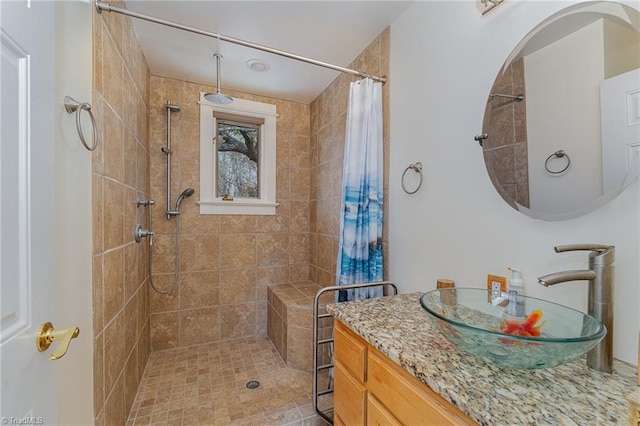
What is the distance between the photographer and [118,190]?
1423 millimetres

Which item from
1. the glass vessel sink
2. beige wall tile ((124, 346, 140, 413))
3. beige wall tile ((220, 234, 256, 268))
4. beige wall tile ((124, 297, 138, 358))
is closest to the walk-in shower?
beige wall tile ((220, 234, 256, 268))

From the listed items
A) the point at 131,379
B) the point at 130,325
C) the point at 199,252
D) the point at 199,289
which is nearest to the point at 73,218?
the point at 130,325

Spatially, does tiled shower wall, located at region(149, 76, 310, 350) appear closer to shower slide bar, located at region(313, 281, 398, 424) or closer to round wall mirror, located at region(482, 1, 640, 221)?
shower slide bar, located at region(313, 281, 398, 424)

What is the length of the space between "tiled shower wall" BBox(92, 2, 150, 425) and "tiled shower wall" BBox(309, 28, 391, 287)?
1.50m

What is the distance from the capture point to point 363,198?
169cm

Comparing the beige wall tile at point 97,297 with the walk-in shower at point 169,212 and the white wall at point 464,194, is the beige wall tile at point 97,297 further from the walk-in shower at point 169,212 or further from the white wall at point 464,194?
the white wall at point 464,194

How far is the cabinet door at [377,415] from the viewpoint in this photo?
83 cm

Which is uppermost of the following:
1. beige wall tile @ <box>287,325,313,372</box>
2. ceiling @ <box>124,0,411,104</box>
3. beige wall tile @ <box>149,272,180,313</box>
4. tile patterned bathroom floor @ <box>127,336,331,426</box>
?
ceiling @ <box>124,0,411,104</box>

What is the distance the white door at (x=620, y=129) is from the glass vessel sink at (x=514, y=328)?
1.35 feet

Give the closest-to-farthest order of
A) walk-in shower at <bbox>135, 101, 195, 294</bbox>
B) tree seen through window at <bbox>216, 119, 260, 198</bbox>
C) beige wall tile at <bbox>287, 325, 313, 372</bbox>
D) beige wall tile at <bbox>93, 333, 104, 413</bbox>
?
beige wall tile at <bbox>93, 333, 104, 413</bbox>, beige wall tile at <bbox>287, 325, 313, 372</bbox>, walk-in shower at <bbox>135, 101, 195, 294</bbox>, tree seen through window at <bbox>216, 119, 260, 198</bbox>

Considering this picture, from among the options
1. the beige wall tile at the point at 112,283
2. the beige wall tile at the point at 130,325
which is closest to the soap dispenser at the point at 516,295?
the beige wall tile at the point at 112,283

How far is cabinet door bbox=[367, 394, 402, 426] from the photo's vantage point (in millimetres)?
825

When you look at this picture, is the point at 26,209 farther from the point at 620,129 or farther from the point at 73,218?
the point at 620,129

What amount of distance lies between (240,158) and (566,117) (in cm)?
251
